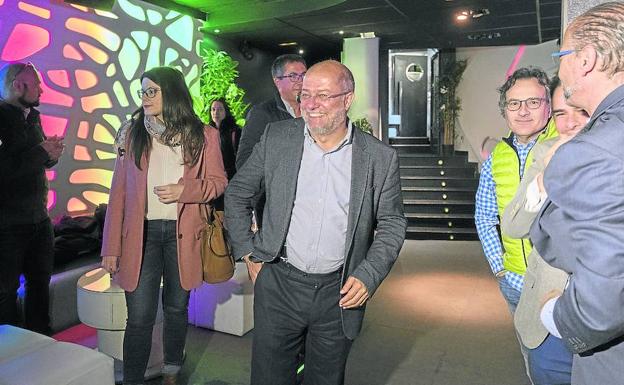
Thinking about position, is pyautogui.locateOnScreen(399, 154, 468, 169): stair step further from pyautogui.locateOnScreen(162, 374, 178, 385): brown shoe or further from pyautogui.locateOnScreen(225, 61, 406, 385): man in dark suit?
pyautogui.locateOnScreen(225, 61, 406, 385): man in dark suit

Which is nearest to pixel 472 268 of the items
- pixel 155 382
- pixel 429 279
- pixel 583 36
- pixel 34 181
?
pixel 429 279

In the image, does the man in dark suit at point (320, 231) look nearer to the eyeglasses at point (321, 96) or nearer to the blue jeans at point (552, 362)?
the eyeglasses at point (321, 96)

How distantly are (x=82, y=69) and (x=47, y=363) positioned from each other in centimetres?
432

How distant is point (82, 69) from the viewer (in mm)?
5379

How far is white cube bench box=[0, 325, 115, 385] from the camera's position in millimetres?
1754

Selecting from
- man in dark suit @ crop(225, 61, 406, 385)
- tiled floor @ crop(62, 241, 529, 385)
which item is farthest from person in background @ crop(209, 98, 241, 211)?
man in dark suit @ crop(225, 61, 406, 385)

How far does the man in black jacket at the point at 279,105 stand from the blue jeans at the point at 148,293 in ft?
1.74

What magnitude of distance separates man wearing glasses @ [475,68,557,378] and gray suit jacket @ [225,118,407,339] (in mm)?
426

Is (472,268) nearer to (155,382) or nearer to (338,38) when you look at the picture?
(155,382)

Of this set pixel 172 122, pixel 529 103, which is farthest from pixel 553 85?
pixel 172 122

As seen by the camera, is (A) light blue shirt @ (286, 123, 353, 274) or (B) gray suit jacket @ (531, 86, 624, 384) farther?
(A) light blue shirt @ (286, 123, 353, 274)

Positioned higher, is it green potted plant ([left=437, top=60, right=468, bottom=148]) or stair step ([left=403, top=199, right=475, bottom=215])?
green potted plant ([left=437, top=60, right=468, bottom=148])

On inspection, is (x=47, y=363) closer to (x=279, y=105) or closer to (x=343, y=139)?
(x=343, y=139)

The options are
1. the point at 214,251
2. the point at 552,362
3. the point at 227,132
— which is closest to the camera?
the point at 552,362
